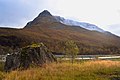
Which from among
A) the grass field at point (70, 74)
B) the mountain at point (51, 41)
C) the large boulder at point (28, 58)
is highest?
the mountain at point (51, 41)

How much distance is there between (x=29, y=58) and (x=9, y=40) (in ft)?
238

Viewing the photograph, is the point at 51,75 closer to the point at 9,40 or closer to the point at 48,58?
the point at 48,58

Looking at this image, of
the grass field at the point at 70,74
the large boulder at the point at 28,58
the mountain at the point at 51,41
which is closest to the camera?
the grass field at the point at 70,74

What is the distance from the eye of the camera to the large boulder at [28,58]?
2925cm

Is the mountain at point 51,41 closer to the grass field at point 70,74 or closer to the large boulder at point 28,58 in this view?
A: the large boulder at point 28,58

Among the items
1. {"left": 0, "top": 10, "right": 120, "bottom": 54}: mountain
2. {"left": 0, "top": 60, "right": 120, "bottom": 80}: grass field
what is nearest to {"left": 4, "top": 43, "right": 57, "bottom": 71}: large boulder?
{"left": 0, "top": 60, "right": 120, "bottom": 80}: grass field

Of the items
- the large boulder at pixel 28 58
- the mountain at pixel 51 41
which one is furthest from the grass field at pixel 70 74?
the mountain at pixel 51 41

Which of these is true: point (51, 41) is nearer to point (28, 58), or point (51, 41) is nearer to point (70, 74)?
point (28, 58)

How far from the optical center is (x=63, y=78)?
20.6m

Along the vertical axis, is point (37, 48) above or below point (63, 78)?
above

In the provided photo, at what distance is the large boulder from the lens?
29.2 m

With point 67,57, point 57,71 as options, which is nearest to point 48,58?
point 57,71

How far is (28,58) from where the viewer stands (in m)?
29.8

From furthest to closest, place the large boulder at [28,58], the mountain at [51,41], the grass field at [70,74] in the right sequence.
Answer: the mountain at [51,41]
the large boulder at [28,58]
the grass field at [70,74]
